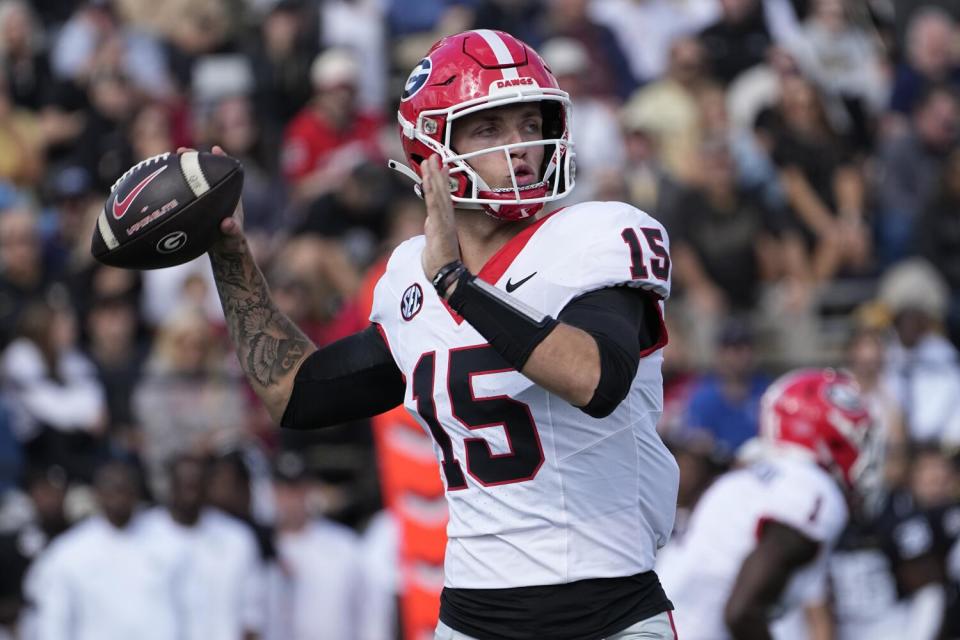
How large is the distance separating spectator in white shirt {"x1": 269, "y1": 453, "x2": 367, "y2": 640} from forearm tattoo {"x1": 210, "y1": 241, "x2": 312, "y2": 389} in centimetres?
496

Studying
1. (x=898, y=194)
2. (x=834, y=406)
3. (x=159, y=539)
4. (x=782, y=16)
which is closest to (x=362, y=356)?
(x=834, y=406)

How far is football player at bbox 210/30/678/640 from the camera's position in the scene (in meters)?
3.71

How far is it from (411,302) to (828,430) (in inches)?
96.6

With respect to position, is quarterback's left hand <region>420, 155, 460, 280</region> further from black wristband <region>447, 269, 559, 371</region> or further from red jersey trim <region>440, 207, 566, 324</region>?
red jersey trim <region>440, 207, 566, 324</region>

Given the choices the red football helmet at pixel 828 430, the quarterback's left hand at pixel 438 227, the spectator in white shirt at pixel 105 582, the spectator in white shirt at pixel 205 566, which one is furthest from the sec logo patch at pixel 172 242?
the spectator in white shirt at pixel 205 566

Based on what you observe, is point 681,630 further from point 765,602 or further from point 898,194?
point 898,194

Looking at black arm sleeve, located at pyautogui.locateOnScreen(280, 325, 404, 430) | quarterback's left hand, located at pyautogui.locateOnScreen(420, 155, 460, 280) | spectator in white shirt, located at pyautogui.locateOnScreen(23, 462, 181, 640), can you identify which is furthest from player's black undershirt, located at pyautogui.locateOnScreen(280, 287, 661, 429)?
spectator in white shirt, located at pyautogui.locateOnScreen(23, 462, 181, 640)

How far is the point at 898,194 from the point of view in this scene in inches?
464

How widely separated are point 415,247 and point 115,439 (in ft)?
18.1

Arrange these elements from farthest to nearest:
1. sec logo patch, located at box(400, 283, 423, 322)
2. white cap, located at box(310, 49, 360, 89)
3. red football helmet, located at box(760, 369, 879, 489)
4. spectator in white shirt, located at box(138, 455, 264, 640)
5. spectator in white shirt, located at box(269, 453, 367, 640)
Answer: white cap, located at box(310, 49, 360, 89)
spectator in white shirt, located at box(269, 453, 367, 640)
spectator in white shirt, located at box(138, 455, 264, 640)
red football helmet, located at box(760, 369, 879, 489)
sec logo patch, located at box(400, 283, 423, 322)

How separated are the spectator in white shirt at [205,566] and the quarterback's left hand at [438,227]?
215 inches

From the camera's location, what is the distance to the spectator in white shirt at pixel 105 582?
8.54 meters

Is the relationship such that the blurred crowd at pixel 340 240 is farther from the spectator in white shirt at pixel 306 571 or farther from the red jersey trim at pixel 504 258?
the red jersey trim at pixel 504 258

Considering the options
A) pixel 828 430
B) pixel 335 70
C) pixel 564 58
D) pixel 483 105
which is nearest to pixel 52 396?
pixel 335 70
